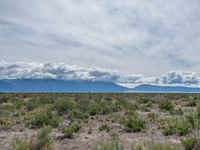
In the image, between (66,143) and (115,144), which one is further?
(66,143)

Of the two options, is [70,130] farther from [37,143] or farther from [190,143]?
[190,143]

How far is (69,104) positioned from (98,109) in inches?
110

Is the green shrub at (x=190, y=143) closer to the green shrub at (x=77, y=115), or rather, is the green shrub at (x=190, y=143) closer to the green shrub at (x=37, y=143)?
the green shrub at (x=37, y=143)

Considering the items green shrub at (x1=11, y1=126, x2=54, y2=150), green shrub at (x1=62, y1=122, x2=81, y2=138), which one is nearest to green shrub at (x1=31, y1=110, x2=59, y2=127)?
green shrub at (x1=62, y1=122, x2=81, y2=138)

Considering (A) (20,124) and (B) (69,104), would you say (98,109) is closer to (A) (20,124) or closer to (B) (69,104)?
(B) (69,104)

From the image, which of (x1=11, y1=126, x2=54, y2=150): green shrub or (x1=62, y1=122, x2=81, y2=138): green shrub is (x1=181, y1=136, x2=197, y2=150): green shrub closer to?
(x1=11, y1=126, x2=54, y2=150): green shrub

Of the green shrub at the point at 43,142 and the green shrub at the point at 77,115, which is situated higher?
the green shrub at the point at 77,115

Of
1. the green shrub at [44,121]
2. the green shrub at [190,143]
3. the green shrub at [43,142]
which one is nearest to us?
the green shrub at [190,143]


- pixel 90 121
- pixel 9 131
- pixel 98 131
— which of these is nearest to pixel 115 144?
pixel 98 131

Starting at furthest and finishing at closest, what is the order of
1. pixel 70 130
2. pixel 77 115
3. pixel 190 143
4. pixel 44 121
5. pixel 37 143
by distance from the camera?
pixel 77 115 → pixel 44 121 → pixel 70 130 → pixel 37 143 → pixel 190 143

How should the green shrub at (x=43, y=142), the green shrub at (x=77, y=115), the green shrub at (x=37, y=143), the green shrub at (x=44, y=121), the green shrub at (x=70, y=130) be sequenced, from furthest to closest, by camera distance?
the green shrub at (x=77, y=115)
the green shrub at (x=44, y=121)
the green shrub at (x=70, y=130)
the green shrub at (x=43, y=142)
the green shrub at (x=37, y=143)

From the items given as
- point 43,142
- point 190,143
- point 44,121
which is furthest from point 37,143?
point 44,121

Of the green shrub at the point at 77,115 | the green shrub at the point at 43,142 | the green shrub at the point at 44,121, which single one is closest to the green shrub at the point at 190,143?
the green shrub at the point at 43,142

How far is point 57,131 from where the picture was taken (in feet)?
44.9
